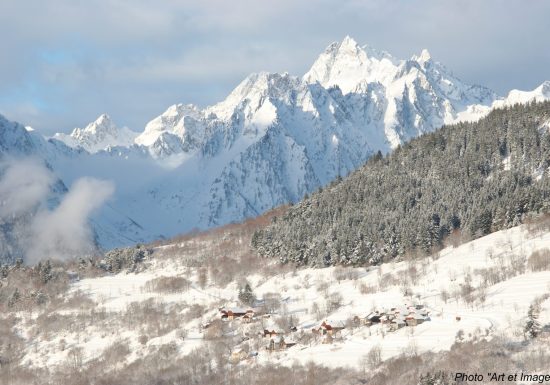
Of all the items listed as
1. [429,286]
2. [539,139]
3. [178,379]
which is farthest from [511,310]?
[539,139]

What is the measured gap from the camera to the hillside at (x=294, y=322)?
3563 inches

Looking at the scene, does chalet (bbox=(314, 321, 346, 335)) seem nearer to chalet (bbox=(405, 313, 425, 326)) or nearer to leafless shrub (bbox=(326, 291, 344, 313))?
chalet (bbox=(405, 313, 425, 326))

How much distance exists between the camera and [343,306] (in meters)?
128

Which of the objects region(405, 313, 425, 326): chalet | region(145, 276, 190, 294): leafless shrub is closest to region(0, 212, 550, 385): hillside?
region(405, 313, 425, 326): chalet

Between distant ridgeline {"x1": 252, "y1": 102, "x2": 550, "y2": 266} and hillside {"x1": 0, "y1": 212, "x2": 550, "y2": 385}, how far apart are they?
266 inches

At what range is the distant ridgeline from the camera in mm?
151125

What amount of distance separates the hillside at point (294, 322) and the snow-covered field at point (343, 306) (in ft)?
1.15

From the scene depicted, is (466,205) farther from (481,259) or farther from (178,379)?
(178,379)

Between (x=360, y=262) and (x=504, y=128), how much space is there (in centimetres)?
5396

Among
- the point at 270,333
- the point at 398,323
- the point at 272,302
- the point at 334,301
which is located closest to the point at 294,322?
the point at 270,333

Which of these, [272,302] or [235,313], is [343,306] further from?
[235,313]

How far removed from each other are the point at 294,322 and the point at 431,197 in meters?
57.2

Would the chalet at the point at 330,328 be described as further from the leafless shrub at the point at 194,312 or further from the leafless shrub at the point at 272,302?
the leafless shrub at the point at 194,312

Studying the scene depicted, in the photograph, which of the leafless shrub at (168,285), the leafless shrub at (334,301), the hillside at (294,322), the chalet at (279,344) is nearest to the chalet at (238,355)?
the hillside at (294,322)
